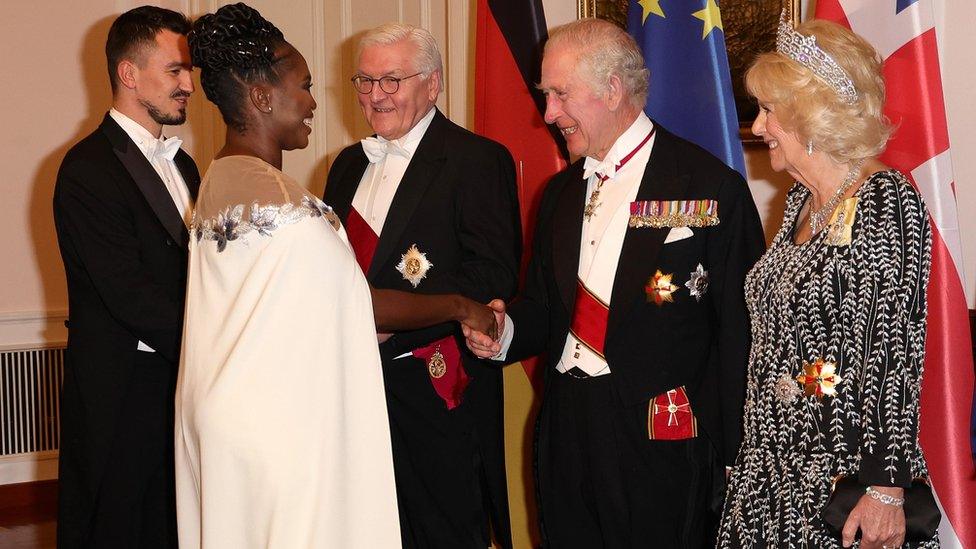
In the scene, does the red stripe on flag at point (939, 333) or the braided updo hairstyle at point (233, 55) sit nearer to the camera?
the braided updo hairstyle at point (233, 55)

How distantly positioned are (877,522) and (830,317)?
16.2 inches

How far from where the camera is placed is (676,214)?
2.61 metres

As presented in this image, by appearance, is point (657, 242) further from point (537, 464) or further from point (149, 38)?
point (149, 38)

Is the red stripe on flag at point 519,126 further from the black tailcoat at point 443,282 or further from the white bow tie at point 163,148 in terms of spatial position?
the white bow tie at point 163,148

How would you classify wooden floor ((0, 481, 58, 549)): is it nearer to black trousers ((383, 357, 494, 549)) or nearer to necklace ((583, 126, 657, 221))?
black trousers ((383, 357, 494, 549))

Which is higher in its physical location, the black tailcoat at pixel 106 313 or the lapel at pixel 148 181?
the lapel at pixel 148 181

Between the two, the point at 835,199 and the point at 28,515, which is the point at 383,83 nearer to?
the point at 835,199

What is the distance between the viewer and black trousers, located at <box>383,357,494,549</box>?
2.96 metres

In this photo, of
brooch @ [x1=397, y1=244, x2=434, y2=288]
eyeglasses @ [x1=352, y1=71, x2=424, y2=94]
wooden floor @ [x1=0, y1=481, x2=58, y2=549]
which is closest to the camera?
brooch @ [x1=397, y1=244, x2=434, y2=288]

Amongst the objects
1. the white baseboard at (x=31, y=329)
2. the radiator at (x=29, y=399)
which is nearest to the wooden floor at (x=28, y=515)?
the radiator at (x=29, y=399)

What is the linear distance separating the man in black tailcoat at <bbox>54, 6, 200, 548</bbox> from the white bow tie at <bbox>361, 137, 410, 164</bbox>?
58 cm

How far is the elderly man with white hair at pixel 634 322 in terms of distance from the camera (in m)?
2.61

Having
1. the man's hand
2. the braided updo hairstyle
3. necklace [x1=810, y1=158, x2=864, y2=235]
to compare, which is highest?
the braided updo hairstyle

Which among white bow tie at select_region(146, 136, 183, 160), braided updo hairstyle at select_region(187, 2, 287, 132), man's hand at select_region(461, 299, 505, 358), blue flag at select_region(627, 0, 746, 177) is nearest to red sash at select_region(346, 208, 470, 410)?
man's hand at select_region(461, 299, 505, 358)
